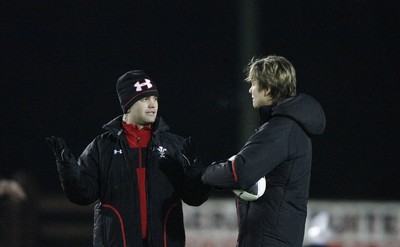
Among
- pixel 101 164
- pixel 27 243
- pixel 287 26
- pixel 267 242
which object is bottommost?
pixel 27 243

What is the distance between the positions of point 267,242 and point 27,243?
5.34 m

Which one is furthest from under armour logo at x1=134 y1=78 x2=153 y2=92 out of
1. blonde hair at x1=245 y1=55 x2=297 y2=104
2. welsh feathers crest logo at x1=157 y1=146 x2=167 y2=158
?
blonde hair at x1=245 y1=55 x2=297 y2=104

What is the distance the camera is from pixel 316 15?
37.2ft

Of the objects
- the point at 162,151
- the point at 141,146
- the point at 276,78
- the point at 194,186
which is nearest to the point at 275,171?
the point at 276,78

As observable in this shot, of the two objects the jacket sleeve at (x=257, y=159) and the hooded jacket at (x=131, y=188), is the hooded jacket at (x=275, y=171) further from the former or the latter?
the hooded jacket at (x=131, y=188)

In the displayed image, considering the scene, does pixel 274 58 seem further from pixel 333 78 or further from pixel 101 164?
pixel 333 78

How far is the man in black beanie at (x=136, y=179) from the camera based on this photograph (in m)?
4.35

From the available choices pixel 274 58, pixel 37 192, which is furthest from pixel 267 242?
pixel 37 192

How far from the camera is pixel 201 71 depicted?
12523mm

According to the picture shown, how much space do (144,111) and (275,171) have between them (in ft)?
2.69

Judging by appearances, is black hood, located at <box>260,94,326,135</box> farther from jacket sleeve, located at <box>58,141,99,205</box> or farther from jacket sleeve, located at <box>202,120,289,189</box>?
jacket sleeve, located at <box>58,141,99,205</box>

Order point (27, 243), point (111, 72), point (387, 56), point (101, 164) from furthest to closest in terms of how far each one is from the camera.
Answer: point (111, 72) < point (387, 56) < point (27, 243) < point (101, 164)

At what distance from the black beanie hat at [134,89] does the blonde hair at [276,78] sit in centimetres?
63

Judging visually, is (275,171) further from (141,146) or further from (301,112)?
(141,146)
